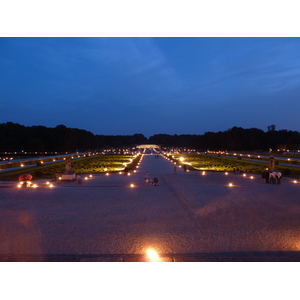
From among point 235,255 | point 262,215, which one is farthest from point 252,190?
point 235,255

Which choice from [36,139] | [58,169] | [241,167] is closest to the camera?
[58,169]

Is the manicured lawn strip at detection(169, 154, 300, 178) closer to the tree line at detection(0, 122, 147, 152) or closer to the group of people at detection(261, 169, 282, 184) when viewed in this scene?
the group of people at detection(261, 169, 282, 184)

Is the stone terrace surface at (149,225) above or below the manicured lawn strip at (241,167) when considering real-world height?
above

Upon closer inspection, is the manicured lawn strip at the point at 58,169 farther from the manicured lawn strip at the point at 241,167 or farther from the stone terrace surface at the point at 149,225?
the manicured lawn strip at the point at 241,167

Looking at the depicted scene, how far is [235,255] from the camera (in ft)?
18.8

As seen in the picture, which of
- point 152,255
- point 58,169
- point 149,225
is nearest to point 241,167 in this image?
point 58,169

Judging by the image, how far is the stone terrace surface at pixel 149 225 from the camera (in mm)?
5840

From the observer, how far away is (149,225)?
7.64 meters

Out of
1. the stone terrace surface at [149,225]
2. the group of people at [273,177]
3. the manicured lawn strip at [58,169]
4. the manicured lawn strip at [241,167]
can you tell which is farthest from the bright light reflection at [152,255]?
the manicured lawn strip at [241,167]

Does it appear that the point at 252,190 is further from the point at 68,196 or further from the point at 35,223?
the point at 35,223

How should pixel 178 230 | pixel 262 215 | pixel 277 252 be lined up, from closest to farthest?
pixel 277 252, pixel 178 230, pixel 262 215

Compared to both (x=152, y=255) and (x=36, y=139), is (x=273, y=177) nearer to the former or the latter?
(x=152, y=255)
